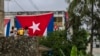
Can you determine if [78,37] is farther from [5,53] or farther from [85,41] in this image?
[5,53]

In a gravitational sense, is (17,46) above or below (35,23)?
above

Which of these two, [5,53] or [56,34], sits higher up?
[5,53]

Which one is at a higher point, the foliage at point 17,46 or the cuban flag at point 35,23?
the foliage at point 17,46

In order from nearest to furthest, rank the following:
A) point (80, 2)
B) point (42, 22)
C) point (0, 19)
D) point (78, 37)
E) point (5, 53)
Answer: point (5, 53) < point (0, 19) < point (42, 22) < point (80, 2) < point (78, 37)

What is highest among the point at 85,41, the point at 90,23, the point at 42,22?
the point at 42,22

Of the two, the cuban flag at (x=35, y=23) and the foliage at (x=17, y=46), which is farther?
the cuban flag at (x=35, y=23)

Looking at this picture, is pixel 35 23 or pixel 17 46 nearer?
pixel 17 46

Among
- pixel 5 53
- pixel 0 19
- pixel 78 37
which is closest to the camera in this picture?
pixel 5 53

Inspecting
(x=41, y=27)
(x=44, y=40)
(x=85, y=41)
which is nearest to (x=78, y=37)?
(x=85, y=41)

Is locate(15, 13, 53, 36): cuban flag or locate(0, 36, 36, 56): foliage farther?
locate(15, 13, 53, 36): cuban flag

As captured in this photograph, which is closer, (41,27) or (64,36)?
(41,27)

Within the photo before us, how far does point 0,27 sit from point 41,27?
7394 mm

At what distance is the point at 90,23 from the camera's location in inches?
1233

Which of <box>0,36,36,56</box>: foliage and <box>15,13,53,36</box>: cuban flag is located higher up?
<box>0,36,36,56</box>: foliage
